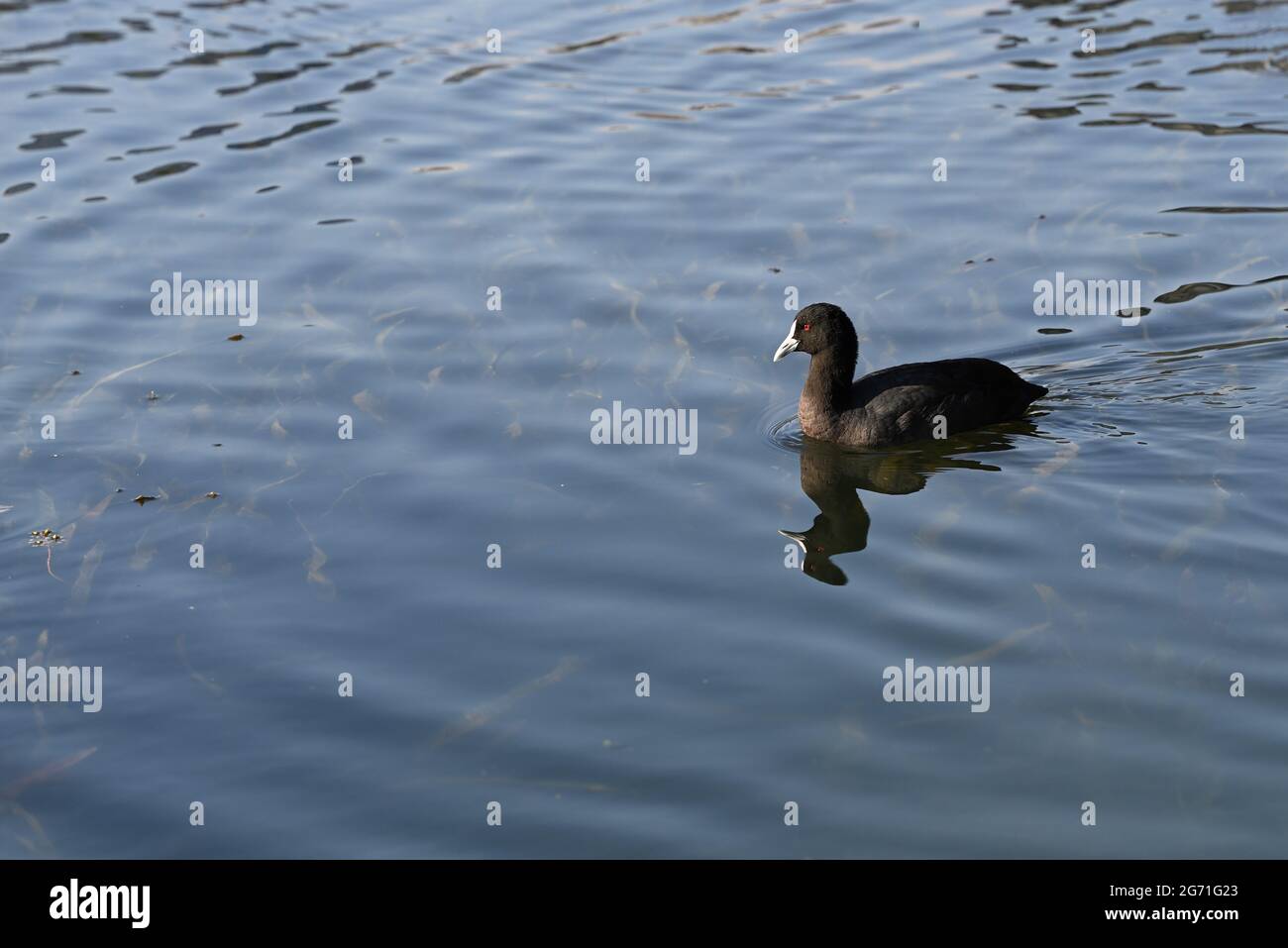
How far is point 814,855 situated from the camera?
7387 millimetres

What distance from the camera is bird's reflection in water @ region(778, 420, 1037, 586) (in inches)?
419

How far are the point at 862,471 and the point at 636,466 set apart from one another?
1.63m

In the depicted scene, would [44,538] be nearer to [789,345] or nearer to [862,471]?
[789,345]

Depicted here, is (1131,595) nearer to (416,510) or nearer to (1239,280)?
(416,510)

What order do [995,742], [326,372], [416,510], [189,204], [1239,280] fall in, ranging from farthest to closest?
[189,204] → [1239,280] → [326,372] → [416,510] → [995,742]

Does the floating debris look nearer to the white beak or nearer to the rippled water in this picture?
the rippled water

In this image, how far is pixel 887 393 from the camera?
11492 millimetres

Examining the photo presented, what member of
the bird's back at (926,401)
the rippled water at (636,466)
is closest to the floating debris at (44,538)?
the rippled water at (636,466)

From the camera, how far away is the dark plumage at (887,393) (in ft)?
37.3

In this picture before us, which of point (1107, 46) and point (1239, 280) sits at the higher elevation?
point (1107, 46)

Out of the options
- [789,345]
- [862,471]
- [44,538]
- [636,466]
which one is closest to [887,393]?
[862,471]

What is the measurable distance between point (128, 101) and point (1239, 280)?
1311cm

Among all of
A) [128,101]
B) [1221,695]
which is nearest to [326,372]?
[1221,695]

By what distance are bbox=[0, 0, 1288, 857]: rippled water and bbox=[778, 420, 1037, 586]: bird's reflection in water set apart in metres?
0.05
